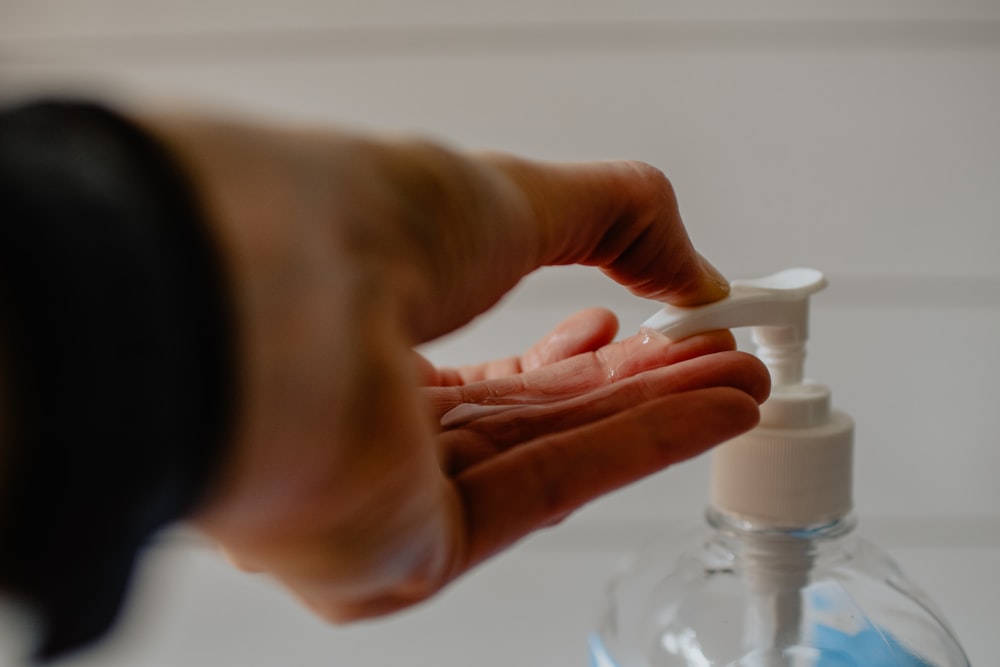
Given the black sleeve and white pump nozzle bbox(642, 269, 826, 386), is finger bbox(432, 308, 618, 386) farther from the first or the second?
the black sleeve

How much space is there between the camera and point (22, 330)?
132 millimetres

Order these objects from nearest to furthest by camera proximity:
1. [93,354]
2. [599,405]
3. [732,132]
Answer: [93,354]
[599,405]
[732,132]

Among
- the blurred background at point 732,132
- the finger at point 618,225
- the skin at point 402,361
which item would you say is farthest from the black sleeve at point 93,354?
the blurred background at point 732,132

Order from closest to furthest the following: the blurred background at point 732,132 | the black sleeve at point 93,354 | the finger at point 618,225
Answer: the black sleeve at point 93,354
the finger at point 618,225
the blurred background at point 732,132

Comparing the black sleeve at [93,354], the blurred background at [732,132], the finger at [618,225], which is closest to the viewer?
the black sleeve at [93,354]

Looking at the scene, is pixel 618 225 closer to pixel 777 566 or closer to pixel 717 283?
pixel 717 283

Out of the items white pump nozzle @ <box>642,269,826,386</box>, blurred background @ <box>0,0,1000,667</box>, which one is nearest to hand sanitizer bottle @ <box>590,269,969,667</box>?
white pump nozzle @ <box>642,269,826,386</box>

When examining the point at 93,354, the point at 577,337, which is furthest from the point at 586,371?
the point at 93,354

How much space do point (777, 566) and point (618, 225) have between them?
0.16 meters

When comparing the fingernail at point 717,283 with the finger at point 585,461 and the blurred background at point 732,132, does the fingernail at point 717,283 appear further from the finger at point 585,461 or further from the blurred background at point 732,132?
the blurred background at point 732,132

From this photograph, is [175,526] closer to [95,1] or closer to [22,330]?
[22,330]

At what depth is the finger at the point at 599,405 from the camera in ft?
0.84

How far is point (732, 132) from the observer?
1.59ft

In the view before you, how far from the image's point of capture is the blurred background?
48 centimetres
